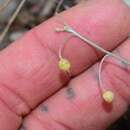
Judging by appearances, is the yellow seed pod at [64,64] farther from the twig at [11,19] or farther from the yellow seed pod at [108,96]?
the twig at [11,19]

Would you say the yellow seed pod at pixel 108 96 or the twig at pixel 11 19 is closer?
the yellow seed pod at pixel 108 96

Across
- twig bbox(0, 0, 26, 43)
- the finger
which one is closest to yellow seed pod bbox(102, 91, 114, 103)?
the finger

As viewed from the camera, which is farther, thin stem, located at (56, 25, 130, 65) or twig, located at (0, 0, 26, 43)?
twig, located at (0, 0, 26, 43)

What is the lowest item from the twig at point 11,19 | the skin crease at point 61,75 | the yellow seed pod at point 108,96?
the yellow seed pod at point 108,96

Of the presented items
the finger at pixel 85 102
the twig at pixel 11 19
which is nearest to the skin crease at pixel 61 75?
the finger at pixel 85 102

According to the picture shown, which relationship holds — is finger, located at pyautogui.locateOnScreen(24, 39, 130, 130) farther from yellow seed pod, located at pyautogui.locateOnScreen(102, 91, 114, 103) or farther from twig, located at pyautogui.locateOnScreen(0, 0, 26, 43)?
twig, located at pyautogui.locateOnScreen(0, 0, 26, 43)

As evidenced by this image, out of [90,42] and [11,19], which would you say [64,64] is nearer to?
[90,42]

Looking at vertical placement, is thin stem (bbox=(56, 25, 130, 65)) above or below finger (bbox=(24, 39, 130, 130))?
above
